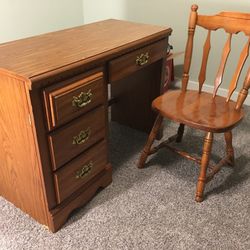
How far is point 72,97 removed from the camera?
42.6 inches

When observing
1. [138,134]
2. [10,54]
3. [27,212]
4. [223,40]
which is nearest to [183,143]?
[138,134]

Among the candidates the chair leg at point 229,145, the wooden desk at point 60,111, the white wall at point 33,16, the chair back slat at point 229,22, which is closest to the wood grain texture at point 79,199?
the wooden desk at point 60,111

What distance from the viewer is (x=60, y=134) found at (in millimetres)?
1113

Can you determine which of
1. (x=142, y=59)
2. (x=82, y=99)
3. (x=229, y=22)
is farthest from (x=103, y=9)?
(x=82, y=99)

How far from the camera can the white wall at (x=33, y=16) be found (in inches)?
79.1

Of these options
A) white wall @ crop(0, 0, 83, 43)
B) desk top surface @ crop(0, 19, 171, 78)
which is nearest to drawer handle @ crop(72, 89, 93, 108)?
desk top surface @ crop(0, 19, 171, 78)

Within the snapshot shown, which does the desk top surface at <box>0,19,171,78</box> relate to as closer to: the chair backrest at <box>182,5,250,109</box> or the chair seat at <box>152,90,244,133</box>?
the chair backrest at <box>182,5,250,109</box>

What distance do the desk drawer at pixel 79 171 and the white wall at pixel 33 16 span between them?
1207mm

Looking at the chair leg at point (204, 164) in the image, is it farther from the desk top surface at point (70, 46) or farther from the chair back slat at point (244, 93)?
the desk top surface at point (70, 46)

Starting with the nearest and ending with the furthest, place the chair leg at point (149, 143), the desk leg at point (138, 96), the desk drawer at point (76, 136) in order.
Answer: the desk drawer at point (76, 136) < the chair leg at point (149, 143) < the desk leg at point (138, 96)

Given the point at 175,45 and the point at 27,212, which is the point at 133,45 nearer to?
the point at 27,212

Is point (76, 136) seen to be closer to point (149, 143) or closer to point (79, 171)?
point (79, 171)

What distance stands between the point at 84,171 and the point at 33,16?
4.63 ft

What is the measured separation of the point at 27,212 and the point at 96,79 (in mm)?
682
